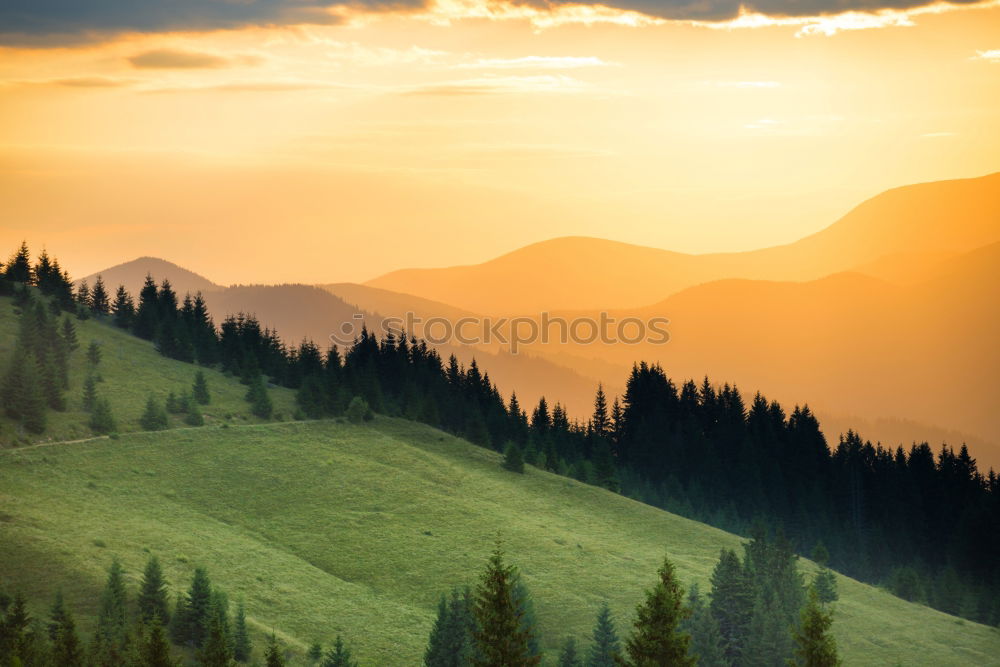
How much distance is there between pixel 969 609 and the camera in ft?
402

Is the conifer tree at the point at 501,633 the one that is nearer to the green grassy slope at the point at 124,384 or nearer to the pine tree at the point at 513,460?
the green grassy slope at the point at 124,384

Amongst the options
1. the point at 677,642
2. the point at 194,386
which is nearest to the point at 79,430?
the point at 194,386

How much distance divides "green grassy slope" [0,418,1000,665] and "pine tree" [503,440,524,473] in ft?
4.23

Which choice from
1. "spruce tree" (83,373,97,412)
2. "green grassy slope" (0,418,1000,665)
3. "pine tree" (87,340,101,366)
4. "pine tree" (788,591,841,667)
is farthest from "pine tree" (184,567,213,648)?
"pine tree" (87,340,101,366)

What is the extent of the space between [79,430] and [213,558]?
36430 millimetres

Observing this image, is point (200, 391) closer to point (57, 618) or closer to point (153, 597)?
point (153, 597)

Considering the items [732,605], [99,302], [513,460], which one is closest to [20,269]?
[99,302]

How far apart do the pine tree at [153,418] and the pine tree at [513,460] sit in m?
41.0

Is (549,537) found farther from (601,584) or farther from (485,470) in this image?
(485,470)

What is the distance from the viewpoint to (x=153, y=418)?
11725 centimetres

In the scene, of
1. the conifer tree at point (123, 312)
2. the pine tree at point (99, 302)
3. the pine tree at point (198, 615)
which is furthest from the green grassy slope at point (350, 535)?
the pine tree at point (99, 302)

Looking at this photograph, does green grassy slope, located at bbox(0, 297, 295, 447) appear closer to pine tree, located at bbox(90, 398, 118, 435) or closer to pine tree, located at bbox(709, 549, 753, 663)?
pine tree, located at bbox(90, 398, 118, 435)

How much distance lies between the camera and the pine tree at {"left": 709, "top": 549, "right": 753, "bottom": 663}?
258ft

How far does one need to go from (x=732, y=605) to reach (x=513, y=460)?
53.4 m
